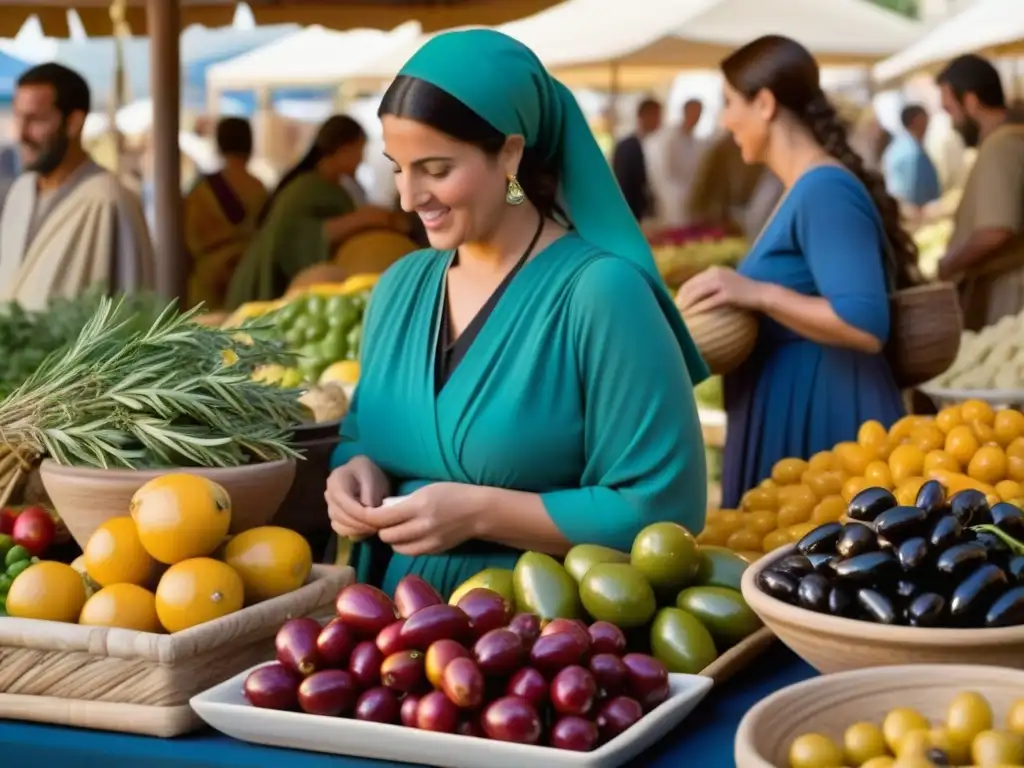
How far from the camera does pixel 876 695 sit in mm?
1659

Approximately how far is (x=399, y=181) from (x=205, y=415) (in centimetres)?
48

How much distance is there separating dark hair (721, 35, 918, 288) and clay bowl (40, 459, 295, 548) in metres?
2.19

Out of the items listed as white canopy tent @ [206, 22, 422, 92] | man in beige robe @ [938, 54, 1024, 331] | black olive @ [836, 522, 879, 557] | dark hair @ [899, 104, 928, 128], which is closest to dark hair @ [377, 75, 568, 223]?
black olive @ [836, 522, 879, 557]

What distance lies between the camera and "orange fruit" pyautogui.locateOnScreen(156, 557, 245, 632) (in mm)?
1928

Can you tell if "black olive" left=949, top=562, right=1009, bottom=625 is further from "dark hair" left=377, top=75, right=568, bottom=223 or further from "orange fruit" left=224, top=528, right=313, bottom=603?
"dark hair" left=377, top=75, right=568, bottom=223

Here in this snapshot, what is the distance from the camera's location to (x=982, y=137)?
7008mm

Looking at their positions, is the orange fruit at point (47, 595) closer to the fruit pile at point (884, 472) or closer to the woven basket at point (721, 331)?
the fruit pile at point (884, 472)

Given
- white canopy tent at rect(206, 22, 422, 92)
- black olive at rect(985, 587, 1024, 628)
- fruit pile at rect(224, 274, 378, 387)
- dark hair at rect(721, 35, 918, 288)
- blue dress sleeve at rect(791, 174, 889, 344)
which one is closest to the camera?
black olive at rect(985, 587, 1024, 628)

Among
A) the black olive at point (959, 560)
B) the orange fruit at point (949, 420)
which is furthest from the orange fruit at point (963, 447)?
the black olive at point (959, 560)

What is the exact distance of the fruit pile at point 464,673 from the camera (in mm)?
1683

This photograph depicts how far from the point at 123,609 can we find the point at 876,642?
0.93 meters

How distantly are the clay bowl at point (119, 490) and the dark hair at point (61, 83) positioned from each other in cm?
371

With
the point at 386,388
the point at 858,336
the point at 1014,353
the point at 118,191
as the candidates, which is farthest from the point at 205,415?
the point at 1014,353

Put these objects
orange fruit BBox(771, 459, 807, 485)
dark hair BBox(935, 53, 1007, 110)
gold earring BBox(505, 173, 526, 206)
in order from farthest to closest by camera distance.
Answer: dark hair BBox(935, 53, 1007, 110) < orange fruit BBox(771, 459, 807, 485) < gold earring BBox(505, 173, 526, 206)
